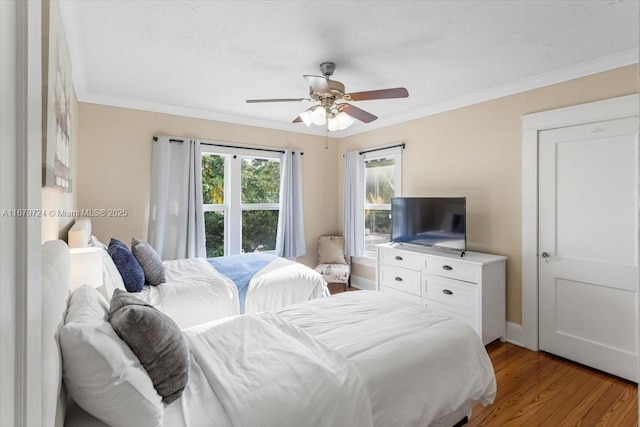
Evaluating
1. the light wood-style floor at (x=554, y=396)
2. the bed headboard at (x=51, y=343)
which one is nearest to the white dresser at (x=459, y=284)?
the light wood-style floor at (x=554, y=396)

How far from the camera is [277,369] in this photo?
1.45 meters

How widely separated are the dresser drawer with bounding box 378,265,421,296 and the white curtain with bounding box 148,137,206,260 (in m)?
2.25

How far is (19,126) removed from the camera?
608mm

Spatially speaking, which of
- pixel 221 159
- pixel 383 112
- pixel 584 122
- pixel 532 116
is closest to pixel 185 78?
pixel 221 159

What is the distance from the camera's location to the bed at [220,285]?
8.25ft

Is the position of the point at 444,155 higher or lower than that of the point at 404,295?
higher

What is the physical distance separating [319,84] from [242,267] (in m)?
2.00

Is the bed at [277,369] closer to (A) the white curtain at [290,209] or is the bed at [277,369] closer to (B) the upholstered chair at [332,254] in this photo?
(A) the white curtain at [290,209]

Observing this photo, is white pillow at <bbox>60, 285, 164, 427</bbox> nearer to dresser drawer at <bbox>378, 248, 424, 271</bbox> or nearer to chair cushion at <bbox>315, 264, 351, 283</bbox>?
dresser drawer at <bbox>378, 248, 424, 271</bbox>

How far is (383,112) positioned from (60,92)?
3317 mm

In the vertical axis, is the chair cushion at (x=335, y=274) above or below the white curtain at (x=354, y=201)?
below

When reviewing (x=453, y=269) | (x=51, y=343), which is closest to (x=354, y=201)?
(x=453, y=269)

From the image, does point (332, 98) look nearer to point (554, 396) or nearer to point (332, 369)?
point (332, 369)

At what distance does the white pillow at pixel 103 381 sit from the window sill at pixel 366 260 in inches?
153
